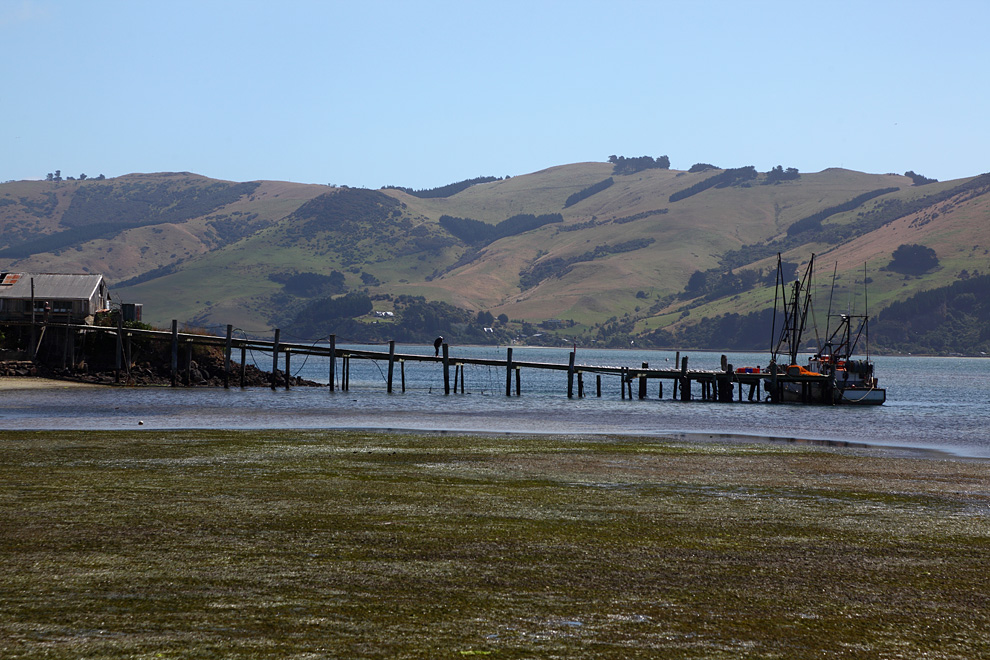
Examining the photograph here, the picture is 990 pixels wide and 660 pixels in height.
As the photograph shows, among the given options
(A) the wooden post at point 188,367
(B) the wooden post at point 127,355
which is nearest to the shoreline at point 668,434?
(A) the wooden post at point 188,367

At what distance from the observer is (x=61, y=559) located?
15.5m

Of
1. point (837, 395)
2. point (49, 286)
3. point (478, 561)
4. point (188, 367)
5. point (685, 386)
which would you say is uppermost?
point (49, 286)

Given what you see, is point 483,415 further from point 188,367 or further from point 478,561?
point 478,561

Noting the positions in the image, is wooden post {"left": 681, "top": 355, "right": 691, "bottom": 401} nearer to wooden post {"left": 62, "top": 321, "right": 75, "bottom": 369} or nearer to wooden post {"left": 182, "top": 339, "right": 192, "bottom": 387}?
wooden post {"left": 182, "top": 339, "right": 192, "bottom": 387}

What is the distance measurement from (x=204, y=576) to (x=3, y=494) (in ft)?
31.3

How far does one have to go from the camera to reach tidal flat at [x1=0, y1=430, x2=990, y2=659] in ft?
39.3

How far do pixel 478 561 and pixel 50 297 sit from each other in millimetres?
71302

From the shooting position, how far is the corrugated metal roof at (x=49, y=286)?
77.9m

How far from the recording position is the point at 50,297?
78188 mm

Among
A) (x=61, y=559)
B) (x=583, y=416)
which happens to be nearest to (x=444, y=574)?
(x=61, y=559)

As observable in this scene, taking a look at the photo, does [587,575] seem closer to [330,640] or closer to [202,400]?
[330,640]

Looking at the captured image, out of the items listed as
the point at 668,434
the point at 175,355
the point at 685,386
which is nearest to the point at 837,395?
the point at 685,386

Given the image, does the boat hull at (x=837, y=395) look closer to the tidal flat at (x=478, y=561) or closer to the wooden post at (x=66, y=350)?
the tidal flat at (x=478, y=561)

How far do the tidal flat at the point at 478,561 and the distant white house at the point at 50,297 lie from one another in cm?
5225
